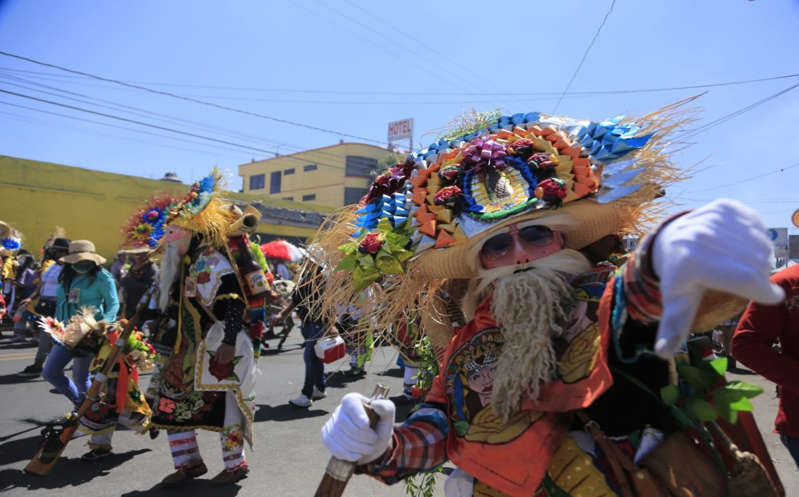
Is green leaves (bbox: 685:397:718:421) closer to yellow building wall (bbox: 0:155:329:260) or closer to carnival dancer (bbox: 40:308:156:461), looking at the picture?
carnival dancer (bbox: 40:308:156:461)

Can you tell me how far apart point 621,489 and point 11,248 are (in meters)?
12.0

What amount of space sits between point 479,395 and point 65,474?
393 centimetres

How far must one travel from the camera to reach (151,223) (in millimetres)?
4535

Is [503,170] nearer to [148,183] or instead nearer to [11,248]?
[11,248]

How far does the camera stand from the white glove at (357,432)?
1.58 meters

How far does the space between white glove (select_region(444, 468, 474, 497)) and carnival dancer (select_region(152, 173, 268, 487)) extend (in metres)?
2.54

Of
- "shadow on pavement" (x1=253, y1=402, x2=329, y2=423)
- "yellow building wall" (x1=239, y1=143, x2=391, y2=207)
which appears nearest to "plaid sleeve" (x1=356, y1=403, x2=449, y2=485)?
"shadow on pavement" (x1=253, y1=402, x2=329, y2=423)

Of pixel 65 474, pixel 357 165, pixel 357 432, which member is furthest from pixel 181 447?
pixel 357 165

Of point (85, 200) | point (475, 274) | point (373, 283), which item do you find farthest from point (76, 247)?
point (85, 200)

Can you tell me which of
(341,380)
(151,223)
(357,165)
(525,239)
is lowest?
(341,380)

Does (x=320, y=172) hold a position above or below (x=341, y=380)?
above

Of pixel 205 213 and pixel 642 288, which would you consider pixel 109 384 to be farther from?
pixel 642 288

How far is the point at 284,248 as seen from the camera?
12.6 meters

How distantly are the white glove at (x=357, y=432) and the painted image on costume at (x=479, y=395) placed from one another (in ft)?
1.03
